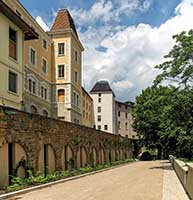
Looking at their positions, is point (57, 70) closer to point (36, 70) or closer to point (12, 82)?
point (36, 70)

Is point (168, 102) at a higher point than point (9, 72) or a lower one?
lower

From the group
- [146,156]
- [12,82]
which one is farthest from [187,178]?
[146,156]

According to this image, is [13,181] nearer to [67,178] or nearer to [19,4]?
[67,178]

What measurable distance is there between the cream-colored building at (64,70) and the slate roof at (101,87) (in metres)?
39.4

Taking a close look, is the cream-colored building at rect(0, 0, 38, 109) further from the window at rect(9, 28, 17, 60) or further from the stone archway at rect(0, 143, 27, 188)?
the stone archway at rect(0, 143, 27, 188)

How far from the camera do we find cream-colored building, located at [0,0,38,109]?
2567cm

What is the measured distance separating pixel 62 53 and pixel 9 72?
22003mm

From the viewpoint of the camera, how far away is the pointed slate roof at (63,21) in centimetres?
5053

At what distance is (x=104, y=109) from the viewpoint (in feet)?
290

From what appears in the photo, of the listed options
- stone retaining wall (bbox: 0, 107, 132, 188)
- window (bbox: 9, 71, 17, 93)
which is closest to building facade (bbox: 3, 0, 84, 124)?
window (bbox: 9, 71, 17, 93)

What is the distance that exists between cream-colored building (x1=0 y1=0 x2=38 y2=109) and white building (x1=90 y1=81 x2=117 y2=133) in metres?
59.0

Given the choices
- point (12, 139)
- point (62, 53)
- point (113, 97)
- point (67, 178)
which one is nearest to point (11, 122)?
point (12, 139)

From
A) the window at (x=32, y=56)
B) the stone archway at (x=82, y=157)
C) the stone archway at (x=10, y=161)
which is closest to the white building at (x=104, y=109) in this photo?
the window at (x=32, y=56)

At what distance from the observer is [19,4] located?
120 feet
